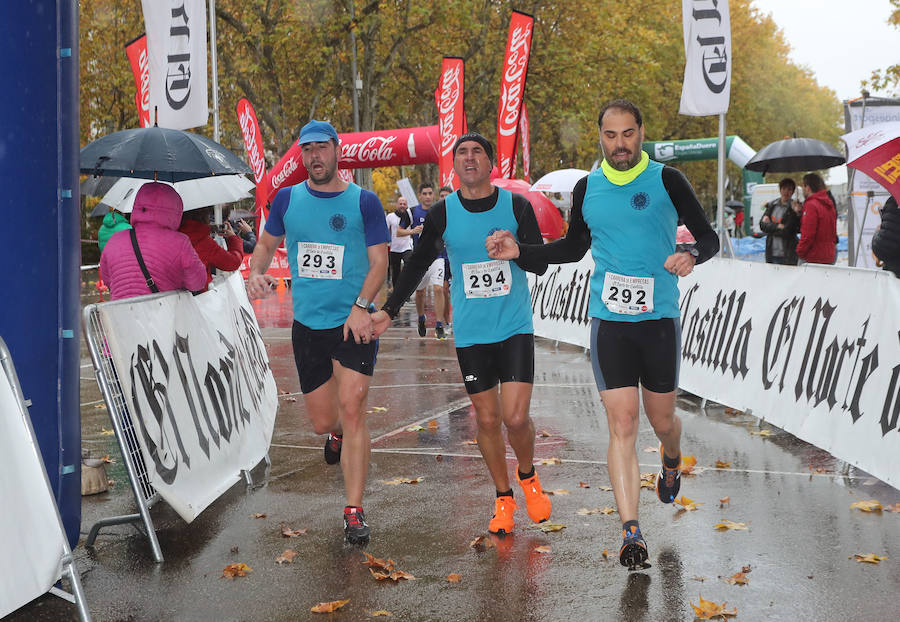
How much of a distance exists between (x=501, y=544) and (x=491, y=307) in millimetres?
1201

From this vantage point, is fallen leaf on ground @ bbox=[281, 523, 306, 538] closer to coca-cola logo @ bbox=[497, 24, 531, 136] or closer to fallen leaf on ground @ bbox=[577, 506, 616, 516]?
fallen leaf on ground @ bbox=[577, 506, 616, 516]

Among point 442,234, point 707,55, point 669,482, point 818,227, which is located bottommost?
point 669,482

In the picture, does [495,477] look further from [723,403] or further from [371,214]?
[723,403]

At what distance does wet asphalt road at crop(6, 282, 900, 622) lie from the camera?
4555 millimetres

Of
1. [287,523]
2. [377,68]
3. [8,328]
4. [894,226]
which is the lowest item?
[287,523]

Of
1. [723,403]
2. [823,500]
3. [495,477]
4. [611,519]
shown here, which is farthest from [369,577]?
[723,403]

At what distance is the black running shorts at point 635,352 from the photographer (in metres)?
5.26

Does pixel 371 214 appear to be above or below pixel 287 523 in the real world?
above

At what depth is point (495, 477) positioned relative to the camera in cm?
579

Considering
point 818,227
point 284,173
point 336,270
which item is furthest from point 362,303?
point 284,173

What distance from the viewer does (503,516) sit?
18.6 ft

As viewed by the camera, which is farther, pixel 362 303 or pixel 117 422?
pixel 362 303

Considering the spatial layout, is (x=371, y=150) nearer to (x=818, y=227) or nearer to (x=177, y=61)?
(x=177, y=61)

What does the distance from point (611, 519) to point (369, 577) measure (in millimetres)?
1546
